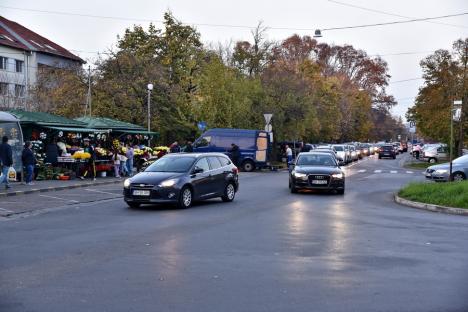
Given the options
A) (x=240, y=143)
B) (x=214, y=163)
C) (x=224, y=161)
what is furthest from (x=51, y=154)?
(x=240, y=143)

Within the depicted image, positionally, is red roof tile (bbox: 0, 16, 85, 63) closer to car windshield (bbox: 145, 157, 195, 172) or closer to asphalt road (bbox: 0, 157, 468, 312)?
car windshield (bbox: 145, 157, 195, 172)

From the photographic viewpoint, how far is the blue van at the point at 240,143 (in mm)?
37344

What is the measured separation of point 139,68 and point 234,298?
146ft

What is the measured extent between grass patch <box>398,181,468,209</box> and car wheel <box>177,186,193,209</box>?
7064 millimetres

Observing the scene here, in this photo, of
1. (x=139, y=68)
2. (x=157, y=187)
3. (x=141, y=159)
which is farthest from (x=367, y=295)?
(x=139, y=68)

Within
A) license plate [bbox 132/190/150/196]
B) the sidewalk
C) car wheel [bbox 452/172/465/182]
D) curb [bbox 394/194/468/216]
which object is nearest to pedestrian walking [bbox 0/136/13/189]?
the sidewalk

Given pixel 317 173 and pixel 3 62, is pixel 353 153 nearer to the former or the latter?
pixel 3 62

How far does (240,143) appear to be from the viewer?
123ft

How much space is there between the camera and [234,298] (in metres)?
6.80

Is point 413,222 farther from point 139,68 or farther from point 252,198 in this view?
point 139,68

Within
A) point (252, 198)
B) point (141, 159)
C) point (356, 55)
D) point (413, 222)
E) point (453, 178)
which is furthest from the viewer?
point (356, 55)

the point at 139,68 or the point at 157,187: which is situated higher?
the point at 139,68

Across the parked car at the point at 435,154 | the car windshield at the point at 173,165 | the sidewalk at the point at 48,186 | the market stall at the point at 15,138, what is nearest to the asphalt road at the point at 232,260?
the car windshield at the point at 173,165

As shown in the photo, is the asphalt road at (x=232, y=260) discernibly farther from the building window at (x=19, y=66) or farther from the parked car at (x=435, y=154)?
the building window at (x=19, y=66)
